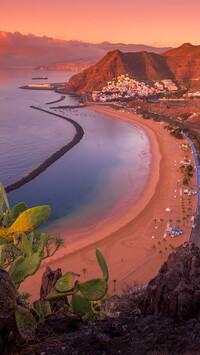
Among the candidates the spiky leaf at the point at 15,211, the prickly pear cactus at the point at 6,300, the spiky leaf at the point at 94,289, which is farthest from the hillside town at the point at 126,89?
the prickly pear cactus at the point at 6,300

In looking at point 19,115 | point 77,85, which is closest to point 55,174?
point 19,115

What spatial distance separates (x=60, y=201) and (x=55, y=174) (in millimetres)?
9778

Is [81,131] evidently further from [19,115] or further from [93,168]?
[19,115]

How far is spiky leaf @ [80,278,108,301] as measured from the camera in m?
5.73

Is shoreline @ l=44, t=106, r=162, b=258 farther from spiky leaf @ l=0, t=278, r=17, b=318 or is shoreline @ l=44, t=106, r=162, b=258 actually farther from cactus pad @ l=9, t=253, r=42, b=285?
spiky leaf @ l=0, t=278, r=17, b=318

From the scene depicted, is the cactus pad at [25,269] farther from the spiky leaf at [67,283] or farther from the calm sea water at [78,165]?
the calm sea water at [78,165]

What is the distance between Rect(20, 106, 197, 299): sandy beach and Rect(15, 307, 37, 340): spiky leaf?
1309 centimetres

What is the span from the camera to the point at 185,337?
6145 mm

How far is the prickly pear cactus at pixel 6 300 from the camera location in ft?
13.0

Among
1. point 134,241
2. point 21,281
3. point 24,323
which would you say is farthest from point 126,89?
point 24,323

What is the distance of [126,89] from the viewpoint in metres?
157

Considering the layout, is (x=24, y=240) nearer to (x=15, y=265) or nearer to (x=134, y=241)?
(x=15, y=265)

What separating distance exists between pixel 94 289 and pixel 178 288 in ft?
9.86

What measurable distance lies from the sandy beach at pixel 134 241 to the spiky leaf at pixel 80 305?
37.2 feet
